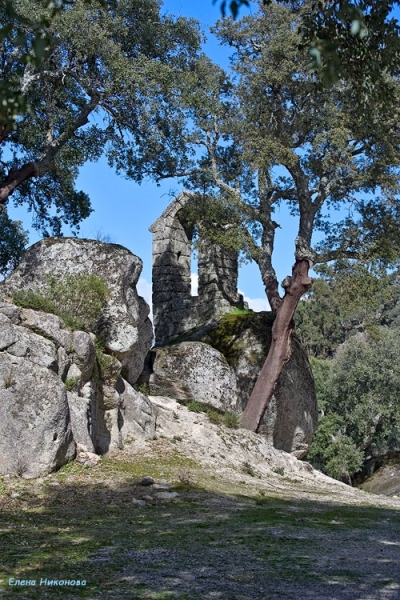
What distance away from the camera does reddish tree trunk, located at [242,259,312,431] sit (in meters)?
17.2

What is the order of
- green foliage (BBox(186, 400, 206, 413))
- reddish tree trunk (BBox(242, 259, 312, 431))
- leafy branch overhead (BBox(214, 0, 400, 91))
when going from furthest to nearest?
reddish tree trunk (BBox(242, 259, 312, 431)) → green foliage (BBox(186, 400, 206, 413)) → leafy branch overhead (BBox(214, 0, 400, 91))

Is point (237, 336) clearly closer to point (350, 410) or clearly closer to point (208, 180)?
point (208, 180)

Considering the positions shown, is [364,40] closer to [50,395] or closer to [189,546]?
[189,546]

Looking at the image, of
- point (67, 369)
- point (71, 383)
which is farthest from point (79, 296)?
point (71, 383)

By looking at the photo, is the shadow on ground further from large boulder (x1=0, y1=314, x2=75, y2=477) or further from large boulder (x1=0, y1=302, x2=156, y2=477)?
large boulder (x1=0, y1=302, x2=156, y2=477)

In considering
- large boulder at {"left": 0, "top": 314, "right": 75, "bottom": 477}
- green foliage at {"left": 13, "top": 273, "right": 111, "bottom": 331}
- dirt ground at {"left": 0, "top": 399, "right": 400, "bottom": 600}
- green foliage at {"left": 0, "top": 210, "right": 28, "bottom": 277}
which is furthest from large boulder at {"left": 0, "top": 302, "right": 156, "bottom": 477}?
green foliage at {"left": 0, "top": 210, "right": 28, "bottom": 277}

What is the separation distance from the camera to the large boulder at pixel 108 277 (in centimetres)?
1459

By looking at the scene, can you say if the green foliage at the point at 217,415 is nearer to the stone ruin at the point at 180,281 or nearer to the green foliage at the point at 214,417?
the green foliage at the point at 214,417

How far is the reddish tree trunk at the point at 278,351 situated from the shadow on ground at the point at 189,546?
6.15 metres

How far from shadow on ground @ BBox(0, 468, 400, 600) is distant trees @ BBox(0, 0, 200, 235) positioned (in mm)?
6843

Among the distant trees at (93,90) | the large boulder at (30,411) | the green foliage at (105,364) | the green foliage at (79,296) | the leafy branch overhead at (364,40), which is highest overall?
the distant trees at (93,90)

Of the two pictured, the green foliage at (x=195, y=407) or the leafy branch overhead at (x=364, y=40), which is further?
the green foliage at (x=195, y=407)

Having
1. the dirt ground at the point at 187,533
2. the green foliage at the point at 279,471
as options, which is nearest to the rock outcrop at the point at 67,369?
the dirt ground at the point at 187,533

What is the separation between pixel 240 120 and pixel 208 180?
6.25ft
